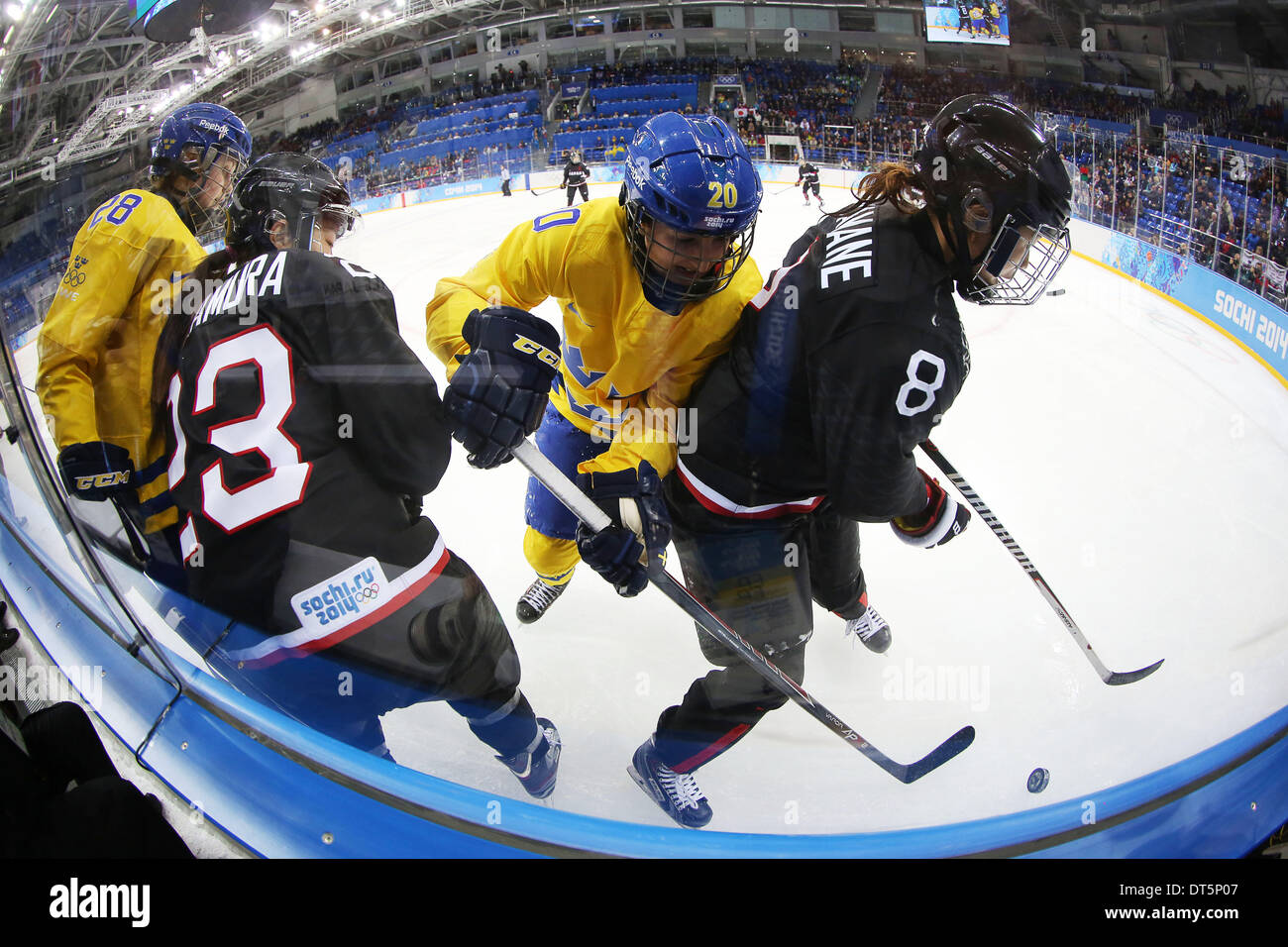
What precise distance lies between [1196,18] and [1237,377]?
1111mm

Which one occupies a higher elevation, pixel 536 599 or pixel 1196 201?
pixel 1196 201

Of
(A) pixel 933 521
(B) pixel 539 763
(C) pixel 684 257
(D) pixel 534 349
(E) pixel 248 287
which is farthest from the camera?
(A) pixel 933 521

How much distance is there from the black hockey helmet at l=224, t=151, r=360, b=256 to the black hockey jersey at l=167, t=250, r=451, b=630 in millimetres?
95

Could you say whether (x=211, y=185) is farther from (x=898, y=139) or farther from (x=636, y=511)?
(x=898, y=139)

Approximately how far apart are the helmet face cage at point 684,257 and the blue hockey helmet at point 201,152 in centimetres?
57

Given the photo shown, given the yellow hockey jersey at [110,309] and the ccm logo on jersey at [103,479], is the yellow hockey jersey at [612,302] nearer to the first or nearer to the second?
the yellow hockey jersey at [110,309]

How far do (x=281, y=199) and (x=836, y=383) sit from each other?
2.70ft

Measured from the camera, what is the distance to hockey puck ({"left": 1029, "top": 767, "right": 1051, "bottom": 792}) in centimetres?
123

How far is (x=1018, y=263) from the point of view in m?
0.97

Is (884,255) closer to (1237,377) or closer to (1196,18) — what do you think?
(1196,18)

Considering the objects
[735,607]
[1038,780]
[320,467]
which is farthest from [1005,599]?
[320,467]

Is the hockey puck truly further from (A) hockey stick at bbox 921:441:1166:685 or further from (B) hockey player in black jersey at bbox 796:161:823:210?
(B) hockey player in black jersey at bbox 796:161:823:210

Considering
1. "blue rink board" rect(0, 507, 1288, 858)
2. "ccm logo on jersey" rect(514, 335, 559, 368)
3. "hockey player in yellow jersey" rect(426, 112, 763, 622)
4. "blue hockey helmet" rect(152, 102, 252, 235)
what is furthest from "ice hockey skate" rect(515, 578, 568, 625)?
"blue hockey helmet" rect(152, 102, 252, 235)

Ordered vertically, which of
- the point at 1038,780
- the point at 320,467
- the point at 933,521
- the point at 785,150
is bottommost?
the point at 1038,780
